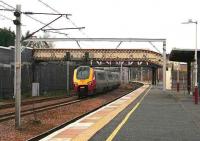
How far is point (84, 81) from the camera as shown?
45.8 meters

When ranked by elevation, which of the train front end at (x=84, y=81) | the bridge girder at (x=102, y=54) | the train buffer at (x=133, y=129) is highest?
the bridge girder at (x=102, y=54)

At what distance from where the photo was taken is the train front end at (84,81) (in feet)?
149

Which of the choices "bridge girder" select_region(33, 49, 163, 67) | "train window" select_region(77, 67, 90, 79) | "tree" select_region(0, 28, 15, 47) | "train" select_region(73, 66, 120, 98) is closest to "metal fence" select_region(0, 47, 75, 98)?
"bridge girder" select_region(33, 49, 163, 67)

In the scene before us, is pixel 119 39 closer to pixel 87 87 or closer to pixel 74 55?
pixel 74 55

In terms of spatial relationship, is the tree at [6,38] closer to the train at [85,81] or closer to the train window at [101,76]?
the train window at [101,76]

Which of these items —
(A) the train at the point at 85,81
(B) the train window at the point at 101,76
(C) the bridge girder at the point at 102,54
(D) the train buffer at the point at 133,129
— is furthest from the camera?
(C) the bridge girder at the point at 102,54

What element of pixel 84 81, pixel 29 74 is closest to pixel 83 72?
pixel 84 81

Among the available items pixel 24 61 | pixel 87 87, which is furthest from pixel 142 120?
pixel 24 61

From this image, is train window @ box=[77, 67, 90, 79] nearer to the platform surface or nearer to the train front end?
the train front end

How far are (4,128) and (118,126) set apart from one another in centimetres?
416

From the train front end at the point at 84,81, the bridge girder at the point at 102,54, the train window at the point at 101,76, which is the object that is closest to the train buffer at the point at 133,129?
the train front end at the point at 84,81

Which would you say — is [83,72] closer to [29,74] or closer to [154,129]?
[29,74]

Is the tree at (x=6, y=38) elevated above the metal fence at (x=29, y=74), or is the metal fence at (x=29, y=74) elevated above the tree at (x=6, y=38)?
the tree at (x=6, y=38)

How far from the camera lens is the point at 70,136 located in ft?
53.1
